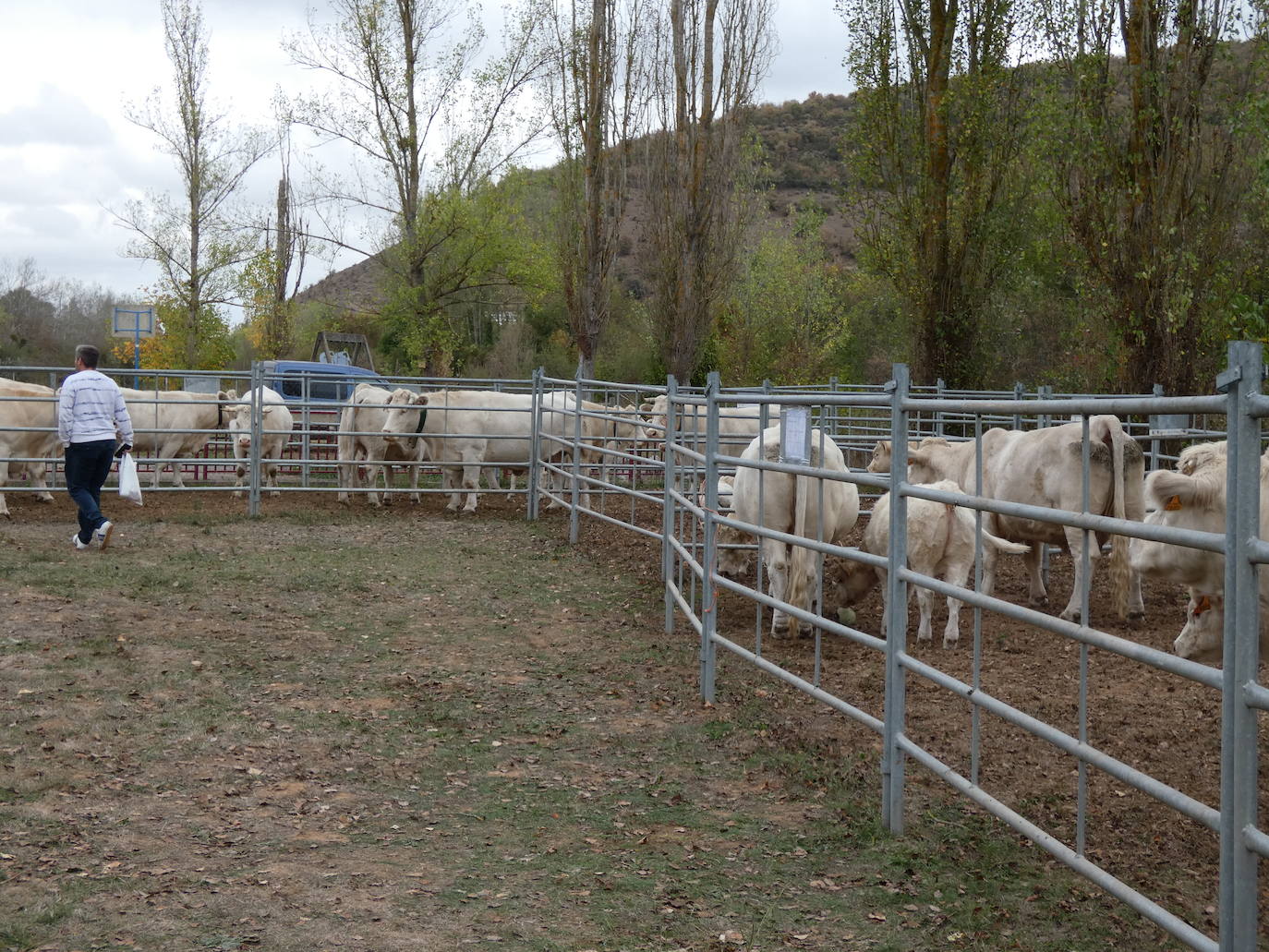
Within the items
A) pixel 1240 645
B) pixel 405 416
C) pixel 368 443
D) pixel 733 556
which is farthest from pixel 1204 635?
pixel 368 443

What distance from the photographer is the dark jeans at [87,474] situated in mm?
10508

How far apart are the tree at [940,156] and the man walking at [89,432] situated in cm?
1207

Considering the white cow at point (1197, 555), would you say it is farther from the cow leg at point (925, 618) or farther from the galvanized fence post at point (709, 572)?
the cow leg at point (925, 618)

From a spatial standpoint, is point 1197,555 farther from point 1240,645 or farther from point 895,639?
point 1240,645

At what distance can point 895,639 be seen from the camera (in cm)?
421

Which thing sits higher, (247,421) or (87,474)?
(247,421)

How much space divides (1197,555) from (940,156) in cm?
1422

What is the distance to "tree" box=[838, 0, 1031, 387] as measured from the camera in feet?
59.0

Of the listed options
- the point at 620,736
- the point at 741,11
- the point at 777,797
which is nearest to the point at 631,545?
the point at 620,736

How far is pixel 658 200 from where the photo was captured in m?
23.2

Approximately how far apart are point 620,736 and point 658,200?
18781 millimetres

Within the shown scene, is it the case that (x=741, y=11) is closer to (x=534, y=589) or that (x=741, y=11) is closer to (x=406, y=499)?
(x=406, y=499)

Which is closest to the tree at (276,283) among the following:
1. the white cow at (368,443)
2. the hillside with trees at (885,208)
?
the hillside with trees at (885,208)

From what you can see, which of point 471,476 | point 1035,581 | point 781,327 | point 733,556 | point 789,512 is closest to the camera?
point 789,512
